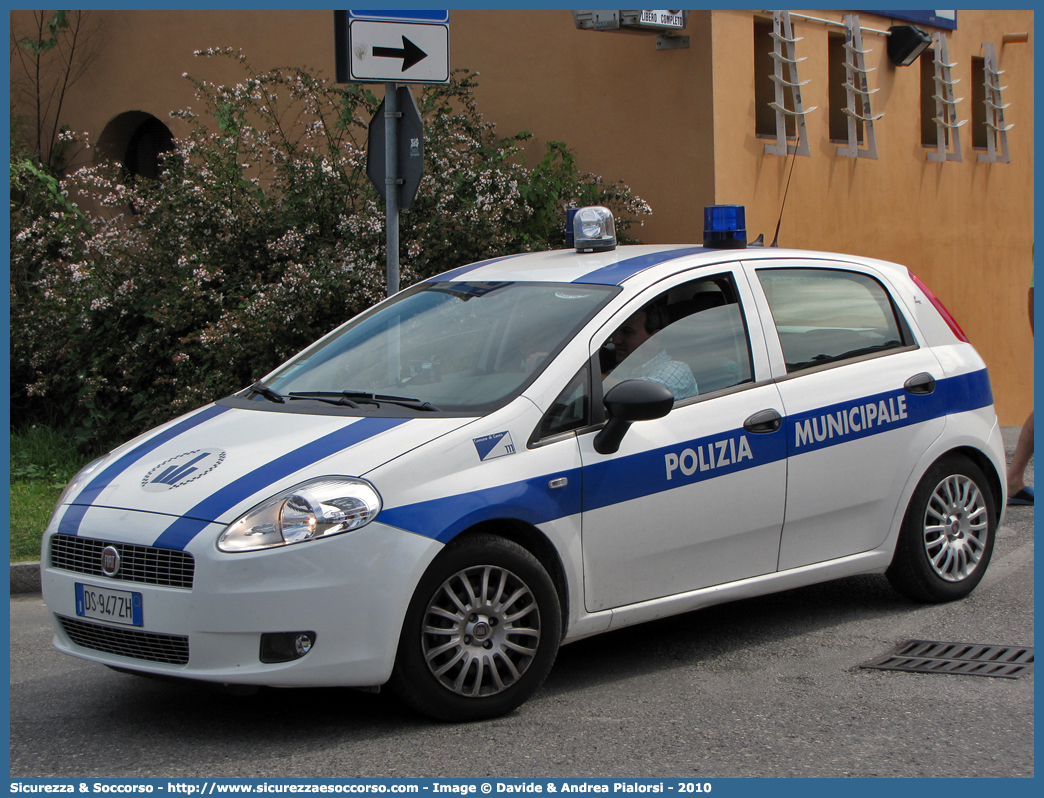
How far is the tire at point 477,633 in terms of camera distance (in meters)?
4.11

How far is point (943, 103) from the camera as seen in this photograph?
528 inches

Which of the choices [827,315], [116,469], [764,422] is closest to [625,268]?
[764,422]

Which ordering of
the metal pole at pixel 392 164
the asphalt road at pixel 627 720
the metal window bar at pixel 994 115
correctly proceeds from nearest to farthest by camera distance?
the asphalt road at pixel 627 720
the metal pole at pixel 392 164
the metal window bar at pixel 994 115

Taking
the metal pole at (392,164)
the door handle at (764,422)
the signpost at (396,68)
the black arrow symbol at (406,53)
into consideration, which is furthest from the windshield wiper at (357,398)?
the black arrow symbol at (406,53)

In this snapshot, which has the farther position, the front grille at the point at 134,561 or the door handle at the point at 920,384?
the door handle at the point at 920,384

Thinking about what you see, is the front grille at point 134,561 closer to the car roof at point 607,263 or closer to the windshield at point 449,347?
the windshield at point 449,347

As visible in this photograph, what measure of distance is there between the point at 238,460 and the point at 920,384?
10.3 ft

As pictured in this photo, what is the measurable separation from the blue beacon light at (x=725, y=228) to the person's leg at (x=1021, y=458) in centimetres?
371

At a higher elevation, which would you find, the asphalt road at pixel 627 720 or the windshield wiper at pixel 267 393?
the windshield wiper at pixel 267 393

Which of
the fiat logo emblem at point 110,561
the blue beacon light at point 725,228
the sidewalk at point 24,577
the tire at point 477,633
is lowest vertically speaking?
the sidewalk at point 24,577

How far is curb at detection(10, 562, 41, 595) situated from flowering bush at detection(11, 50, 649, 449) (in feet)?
10.4

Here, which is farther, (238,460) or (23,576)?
(23,576)

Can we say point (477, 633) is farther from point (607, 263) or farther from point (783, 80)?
point (783, 80)

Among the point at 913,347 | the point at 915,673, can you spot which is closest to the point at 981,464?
the point at 913,347
